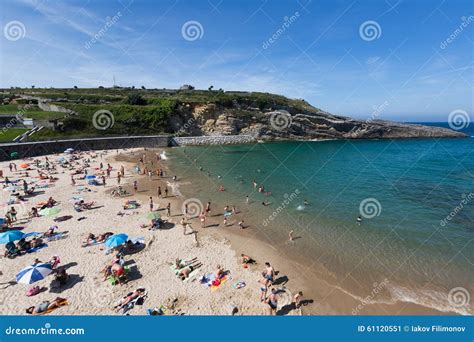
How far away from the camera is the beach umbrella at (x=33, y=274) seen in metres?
11.8

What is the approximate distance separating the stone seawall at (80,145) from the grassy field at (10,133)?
257 cm

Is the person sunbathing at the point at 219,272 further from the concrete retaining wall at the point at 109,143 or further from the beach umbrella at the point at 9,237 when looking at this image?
the concrete retaining wall at the point at 109,143

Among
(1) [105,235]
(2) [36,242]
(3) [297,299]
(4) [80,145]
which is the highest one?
(4) [80,145]

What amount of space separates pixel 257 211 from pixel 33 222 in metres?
16.5

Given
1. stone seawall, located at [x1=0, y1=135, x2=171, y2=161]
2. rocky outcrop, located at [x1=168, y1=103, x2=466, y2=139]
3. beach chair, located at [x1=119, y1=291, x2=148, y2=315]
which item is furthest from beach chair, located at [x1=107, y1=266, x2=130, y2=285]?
rocky outcrop, located at [x1=168, y1=103, x2=466, y2=139]

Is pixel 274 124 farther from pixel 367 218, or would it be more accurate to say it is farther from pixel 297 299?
pixel 297 299

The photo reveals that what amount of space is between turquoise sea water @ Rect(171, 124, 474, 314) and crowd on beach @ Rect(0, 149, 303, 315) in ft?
9.31

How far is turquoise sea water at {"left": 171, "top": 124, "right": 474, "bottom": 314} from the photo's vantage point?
13.8 meters

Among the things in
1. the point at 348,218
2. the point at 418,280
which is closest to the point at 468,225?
the point at 348,218

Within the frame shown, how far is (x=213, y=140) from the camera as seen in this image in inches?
2534

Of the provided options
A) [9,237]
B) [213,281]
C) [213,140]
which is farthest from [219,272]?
[213,140]

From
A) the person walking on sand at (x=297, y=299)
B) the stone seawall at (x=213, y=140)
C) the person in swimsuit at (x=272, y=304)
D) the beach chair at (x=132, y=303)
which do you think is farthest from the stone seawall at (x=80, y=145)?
the person walking on sand at (x=297, y=299)

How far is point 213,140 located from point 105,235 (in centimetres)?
4885

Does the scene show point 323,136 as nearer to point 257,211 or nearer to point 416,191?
point 416,191
